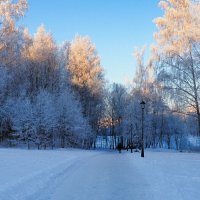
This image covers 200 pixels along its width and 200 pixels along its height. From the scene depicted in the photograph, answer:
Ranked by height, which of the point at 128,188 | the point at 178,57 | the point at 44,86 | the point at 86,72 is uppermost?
the point at 86,72

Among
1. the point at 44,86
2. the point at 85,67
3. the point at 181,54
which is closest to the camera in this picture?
the point at 181,54

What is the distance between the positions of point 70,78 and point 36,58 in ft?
17.9

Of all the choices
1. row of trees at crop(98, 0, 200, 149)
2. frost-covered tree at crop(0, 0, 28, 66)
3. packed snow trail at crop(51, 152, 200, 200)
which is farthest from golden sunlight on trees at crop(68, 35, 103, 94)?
packed snow trail at crop(51, 152, 200, 200)

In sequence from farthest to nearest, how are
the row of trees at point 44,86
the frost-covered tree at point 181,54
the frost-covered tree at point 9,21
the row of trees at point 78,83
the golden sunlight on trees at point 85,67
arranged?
the golden sunlight on trees at point 85,67, the row of trees at point 44,86, the frost-covered tree at point 9,21, the row of trees at point 78,83, the frost-covered tree at point 181,54

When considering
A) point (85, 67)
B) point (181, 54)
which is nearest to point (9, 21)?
point (85, 67)

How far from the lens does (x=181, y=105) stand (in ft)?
97.9

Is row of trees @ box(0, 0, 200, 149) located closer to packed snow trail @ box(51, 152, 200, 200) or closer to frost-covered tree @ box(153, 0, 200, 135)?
frost-covered tree @ box(153, 0, 200, 135)

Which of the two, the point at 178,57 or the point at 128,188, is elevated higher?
the point at 178,57

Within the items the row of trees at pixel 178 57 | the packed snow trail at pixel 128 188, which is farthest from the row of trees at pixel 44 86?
the packed snow trail at pixel 128 188

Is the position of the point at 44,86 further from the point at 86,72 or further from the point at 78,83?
the point at 86,72

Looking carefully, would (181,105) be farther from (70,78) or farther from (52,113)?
(70,78)

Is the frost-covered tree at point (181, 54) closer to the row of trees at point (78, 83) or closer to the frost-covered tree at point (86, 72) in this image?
the row of trees at point (78, 83)

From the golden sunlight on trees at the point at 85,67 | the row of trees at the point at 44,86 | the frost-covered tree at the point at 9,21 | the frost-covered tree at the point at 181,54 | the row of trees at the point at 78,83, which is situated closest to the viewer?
the frost-covered tree at the point at 181,54

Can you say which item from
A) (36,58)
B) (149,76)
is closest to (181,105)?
(149,76)
